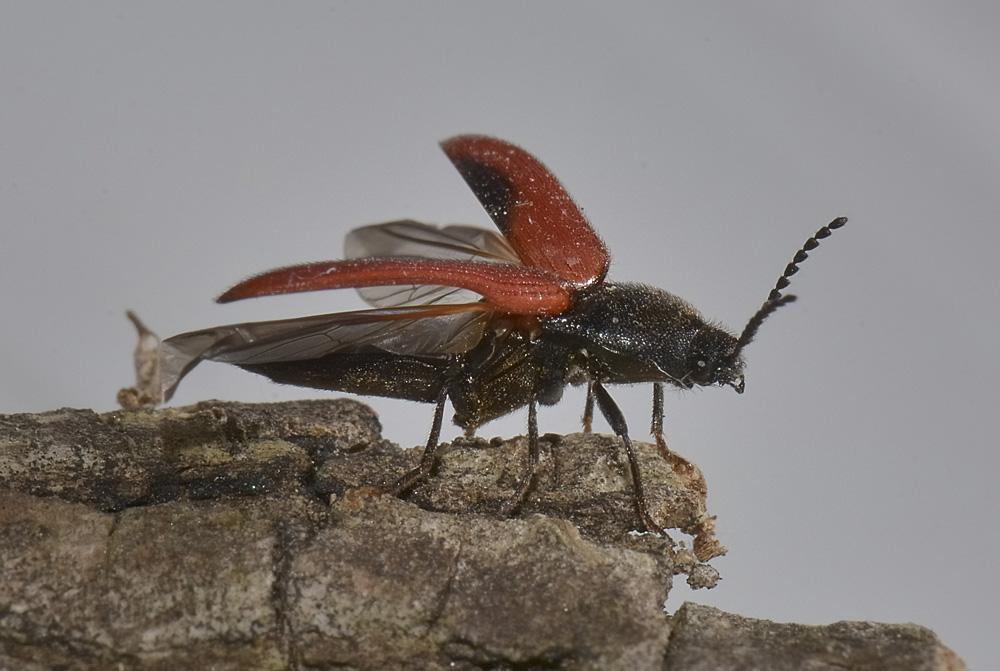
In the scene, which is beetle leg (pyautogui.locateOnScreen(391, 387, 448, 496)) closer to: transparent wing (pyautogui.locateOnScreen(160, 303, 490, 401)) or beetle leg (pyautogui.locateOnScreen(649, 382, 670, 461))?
transparent wing (pyautogui.locateOnScreen(160, 303, 490, 401))

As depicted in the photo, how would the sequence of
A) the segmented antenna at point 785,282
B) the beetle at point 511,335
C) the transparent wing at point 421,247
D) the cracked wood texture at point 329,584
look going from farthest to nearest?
1. the transparent wing at point 421,247
2. the beetle at point 511,335
3. the segmented antenna at point 785,282
4. the cracked wood texture at point 329,584

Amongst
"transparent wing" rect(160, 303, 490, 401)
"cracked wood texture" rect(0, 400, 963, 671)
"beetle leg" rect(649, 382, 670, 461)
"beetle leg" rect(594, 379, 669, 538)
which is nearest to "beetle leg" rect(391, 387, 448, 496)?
"cracked wood texture" rect(0, 400, 963, 671)

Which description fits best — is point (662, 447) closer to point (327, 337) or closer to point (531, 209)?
point (531, 209)

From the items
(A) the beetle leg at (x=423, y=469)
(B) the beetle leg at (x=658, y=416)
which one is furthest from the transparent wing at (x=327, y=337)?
(B) the beetle leg at (x=658, y=416)

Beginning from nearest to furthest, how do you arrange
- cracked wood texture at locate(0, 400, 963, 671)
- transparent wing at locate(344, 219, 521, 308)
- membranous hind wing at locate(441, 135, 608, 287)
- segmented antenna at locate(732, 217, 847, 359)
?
cracked wood texture at locate(0, 400, 963, 671) → segmented antenna at locate(732, 217, 847, 359) → membranous hind wing at locate(441, 135, 608, 287) → transparent wing at locate(344, 219, 521, 308)

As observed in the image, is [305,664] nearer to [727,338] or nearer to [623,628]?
[623,628]

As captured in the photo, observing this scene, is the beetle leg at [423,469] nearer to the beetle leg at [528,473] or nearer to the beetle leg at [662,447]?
the beetle leg at [528,473]

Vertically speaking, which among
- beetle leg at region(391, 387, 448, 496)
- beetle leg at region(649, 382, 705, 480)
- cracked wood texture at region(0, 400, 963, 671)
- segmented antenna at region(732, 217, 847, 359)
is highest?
segmented antenna at region(732, 217, 847, 359)
